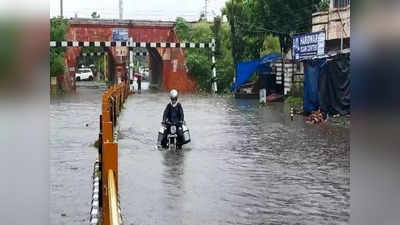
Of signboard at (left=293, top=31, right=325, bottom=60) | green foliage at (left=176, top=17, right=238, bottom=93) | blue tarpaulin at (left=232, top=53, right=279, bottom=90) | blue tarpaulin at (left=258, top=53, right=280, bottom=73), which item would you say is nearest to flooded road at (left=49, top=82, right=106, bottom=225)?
signboard at (left=293, top=31, right=325, bottom=60)

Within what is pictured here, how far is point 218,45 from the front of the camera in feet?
138

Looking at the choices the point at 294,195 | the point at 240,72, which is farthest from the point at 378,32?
→ the point at 240,72

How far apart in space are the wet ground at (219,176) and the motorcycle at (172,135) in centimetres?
22

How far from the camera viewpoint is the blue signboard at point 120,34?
4231 centimetres

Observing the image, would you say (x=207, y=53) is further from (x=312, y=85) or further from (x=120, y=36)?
(x=312, y=85)

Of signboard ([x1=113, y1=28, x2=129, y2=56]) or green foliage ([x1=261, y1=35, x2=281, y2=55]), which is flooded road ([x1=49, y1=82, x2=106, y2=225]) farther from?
signboard ([x1=113, y1=28, x2=129, y2=56])

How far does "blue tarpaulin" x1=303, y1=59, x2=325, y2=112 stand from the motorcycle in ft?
28.8

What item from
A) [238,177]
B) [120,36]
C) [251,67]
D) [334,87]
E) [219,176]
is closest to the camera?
[238,177]

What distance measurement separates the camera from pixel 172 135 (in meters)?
12.1

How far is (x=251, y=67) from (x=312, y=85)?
43.9 ft

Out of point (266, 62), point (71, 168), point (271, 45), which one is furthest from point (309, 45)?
point (71, 168)

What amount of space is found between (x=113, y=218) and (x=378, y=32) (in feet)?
4.75

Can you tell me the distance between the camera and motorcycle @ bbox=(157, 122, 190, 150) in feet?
39.3

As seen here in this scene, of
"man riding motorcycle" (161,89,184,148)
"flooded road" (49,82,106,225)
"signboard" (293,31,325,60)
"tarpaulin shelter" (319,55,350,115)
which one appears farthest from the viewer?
"signboard" (293,31,325,60)
